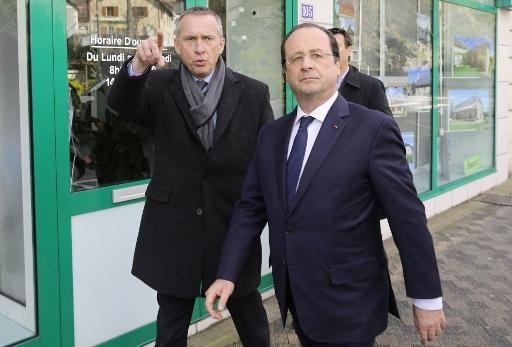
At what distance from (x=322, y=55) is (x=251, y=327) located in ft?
4.45

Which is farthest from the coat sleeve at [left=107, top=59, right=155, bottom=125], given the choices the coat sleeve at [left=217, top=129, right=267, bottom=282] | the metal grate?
the metal grate

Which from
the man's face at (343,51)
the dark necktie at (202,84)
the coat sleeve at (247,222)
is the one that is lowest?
the coat sleeve at (247,222)

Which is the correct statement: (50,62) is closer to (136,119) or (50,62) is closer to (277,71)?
(136,119)

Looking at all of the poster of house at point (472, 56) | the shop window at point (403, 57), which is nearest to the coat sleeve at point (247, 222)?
the shop window at point (403, 57)

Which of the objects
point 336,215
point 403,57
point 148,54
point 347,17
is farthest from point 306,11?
point 336,215

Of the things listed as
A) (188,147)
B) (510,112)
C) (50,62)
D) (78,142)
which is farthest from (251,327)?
(510,112)

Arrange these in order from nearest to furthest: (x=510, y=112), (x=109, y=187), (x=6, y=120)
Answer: (x=6, y=120), (x=109, y=187), (x=510, y=112)

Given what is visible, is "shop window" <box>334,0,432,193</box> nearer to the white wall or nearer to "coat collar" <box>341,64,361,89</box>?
"coat collar" <box>341,64,361,89</box>

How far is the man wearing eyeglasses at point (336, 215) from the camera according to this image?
1.97 meters

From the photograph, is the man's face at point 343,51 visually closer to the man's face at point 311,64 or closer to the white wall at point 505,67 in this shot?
the man's face at point 311,64

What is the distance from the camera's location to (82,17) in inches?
123

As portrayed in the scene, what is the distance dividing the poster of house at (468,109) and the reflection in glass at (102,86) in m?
5.42

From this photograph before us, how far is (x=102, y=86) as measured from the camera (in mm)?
3297

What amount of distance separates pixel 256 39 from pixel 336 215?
2.77m
